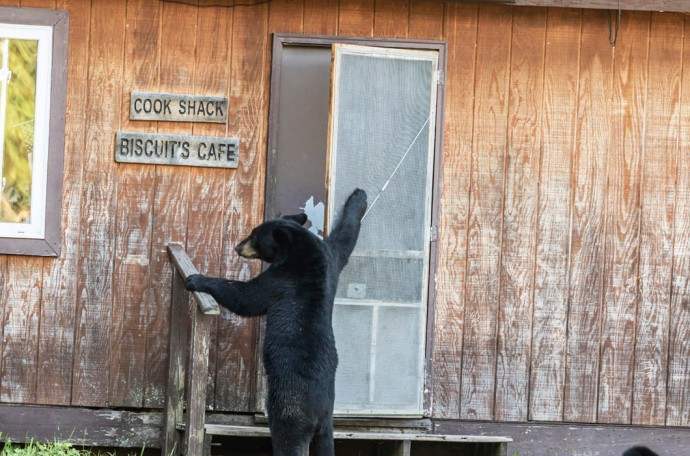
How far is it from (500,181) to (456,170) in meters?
0.29

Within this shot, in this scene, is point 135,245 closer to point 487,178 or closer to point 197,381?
point 197,381

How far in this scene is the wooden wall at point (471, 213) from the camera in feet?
23.0

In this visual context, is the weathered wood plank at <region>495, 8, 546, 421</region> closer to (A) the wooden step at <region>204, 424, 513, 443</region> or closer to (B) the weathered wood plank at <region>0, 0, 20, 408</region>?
(A) the wooden step at <region>204, 424, 513, 443</region>

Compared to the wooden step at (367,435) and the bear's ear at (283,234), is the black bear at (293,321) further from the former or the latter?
the wooden step at (367,435)

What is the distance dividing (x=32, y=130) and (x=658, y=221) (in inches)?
158

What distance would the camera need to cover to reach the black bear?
5.73 metres

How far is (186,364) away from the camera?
22.2 ft

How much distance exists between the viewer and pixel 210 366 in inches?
277

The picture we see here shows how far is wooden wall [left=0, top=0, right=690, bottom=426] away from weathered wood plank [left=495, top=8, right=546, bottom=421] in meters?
0.01

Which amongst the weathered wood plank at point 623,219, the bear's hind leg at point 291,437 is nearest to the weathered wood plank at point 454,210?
the weathered wood plank at point 623,219

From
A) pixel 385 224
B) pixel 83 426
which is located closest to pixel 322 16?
pixel 385 224

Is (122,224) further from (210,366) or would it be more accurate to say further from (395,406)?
(395,406)

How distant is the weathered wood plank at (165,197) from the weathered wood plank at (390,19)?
3.78 feet

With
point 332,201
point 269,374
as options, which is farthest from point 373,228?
point 269,374
